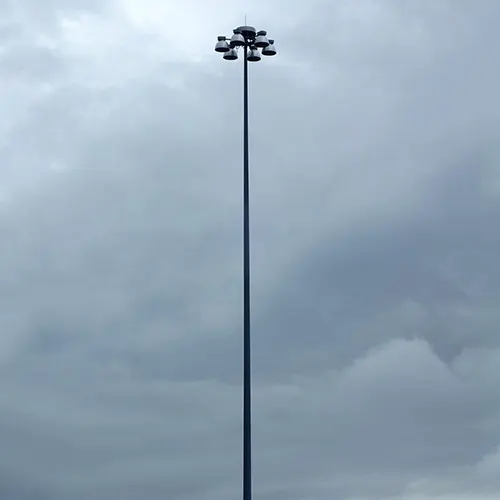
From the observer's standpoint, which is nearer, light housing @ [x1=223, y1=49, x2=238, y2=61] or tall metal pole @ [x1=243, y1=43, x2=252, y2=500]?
tall metal pole @ [x1=243, y1=43, x2=252, y2=500]

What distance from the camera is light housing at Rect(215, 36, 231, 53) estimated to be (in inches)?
3696

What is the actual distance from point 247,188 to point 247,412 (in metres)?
9.05

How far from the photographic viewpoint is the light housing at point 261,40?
3698 inches

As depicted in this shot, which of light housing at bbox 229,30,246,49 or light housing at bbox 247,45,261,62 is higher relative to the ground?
light housing at bbox 229,30,246,49

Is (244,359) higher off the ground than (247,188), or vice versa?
(247,188)

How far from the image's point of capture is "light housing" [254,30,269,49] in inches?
3698

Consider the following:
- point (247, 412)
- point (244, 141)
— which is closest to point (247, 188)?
point (244, 141)

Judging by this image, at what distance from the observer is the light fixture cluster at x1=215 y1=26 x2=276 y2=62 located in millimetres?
94000

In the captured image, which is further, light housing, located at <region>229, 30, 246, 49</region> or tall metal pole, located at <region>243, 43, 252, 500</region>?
light housing, located at <region>229, 30, 246, 49</region>

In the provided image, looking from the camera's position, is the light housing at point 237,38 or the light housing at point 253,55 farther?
the light housing at point 253,55

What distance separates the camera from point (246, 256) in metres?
92.6

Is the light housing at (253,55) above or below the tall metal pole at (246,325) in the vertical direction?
above

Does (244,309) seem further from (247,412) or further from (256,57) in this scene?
(256,57)

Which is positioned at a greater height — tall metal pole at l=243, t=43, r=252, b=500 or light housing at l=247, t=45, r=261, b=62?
light housing at l=247, t=45, r=261, b=62
